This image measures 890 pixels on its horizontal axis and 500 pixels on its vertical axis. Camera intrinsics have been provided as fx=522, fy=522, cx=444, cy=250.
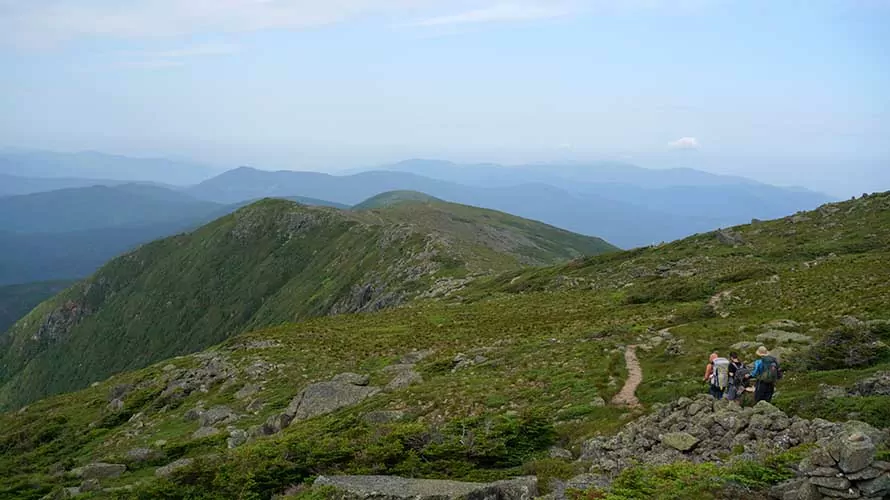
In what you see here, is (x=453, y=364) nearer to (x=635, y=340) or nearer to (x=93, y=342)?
(x=635, y=340)

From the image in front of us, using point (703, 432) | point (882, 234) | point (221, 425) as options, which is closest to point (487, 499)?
point (703, 432)

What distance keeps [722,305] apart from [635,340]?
26.0 feet

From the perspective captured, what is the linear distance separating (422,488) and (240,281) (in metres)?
136

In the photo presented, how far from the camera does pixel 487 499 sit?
13.8m

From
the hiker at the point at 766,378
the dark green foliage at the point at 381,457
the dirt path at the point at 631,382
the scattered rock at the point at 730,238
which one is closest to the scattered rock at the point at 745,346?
the dirt path at the point at 631,382

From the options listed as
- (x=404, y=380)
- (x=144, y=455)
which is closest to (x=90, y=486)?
(x=144, y=455)

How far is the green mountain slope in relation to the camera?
303 feet

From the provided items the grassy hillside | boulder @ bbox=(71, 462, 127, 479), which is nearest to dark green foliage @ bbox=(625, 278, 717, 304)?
the grassy hillside

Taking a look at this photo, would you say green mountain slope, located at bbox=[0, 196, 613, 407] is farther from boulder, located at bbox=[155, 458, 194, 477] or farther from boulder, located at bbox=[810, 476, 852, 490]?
boulder, located at bbox=[810, 476, 852, 490]

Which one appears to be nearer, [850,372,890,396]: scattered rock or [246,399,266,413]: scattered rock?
[850,372,890,396]: scattered rock

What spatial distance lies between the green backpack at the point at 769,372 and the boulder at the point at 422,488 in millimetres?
8630

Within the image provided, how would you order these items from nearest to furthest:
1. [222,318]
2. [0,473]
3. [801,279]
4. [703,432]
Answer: [703,432] → [0,473] → [801,279] → [222,318]

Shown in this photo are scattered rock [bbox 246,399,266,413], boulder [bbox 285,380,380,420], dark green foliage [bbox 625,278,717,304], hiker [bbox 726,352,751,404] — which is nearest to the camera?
hiker [bbox 726,352,751,404]

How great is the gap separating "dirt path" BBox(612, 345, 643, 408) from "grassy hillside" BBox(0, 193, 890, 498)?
413 mm
